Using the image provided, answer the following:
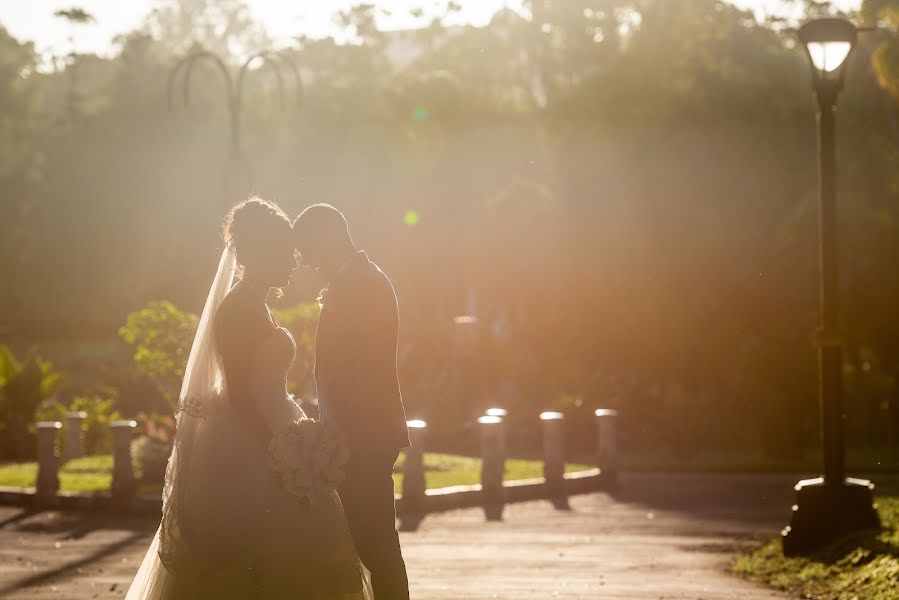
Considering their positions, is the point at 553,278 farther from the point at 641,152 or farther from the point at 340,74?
the point at 340,74

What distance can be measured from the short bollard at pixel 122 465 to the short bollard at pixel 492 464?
4451 millimetres

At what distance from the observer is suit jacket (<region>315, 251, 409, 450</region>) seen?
25.8 feet

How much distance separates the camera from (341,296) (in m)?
7.88

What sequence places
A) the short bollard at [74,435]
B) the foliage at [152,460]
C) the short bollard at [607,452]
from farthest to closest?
1. the short bollard at [74,435]
2. the short bollard at [607,452]
3. the foliage at [152,460]

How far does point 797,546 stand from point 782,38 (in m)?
34.4

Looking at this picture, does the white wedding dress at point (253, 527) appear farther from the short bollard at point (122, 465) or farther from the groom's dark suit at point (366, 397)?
the short bollard at point (122, 465)

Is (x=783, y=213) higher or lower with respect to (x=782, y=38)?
lower

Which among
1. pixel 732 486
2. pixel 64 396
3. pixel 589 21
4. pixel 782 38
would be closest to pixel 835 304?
pixel 732 486

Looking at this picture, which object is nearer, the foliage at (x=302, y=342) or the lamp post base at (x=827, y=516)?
the lamp post base at (x=827, y=516)

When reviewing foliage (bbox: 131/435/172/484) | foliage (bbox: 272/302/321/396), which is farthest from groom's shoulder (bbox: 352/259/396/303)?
foliage (bbox: 272/302/321/396)

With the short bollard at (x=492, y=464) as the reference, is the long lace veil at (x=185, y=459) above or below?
above

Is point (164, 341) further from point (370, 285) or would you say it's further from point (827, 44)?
point (370, 285)

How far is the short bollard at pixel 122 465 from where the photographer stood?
66.6ft

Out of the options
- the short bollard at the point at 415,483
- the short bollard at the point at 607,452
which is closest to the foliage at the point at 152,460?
the short bollard at the point at 415,483
